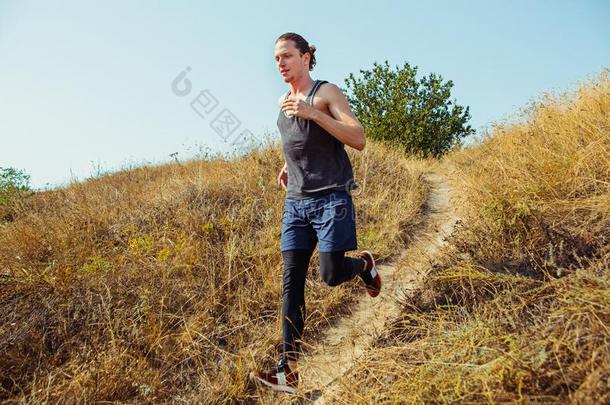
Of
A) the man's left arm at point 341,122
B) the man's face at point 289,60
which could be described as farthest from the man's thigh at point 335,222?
the man's face at point 289,60

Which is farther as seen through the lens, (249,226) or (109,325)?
(249,226)

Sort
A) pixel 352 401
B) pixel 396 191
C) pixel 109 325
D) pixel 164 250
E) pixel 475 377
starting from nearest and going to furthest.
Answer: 1. pixel 475 377
2. pixel 352 401
3. pixel 109 325
4. pixel 164 250
5. pixel 396 191

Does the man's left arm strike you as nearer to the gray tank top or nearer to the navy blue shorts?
the gray tank top

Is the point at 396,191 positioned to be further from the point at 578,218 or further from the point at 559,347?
the point at 559,347

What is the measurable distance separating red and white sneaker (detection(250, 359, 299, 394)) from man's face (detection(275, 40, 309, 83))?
1.94m

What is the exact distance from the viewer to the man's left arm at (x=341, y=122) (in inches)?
97.9

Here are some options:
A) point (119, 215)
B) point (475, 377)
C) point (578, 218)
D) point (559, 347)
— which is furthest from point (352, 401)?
point (119, 215)

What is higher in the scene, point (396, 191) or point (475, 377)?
point (396, 191)

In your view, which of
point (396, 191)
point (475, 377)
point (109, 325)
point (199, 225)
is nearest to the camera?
point (475, 377)

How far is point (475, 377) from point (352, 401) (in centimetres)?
73

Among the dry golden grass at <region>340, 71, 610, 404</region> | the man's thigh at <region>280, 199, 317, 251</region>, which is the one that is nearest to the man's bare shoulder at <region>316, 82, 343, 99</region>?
the man's thigh at <region>280, 199, 317, 251</region>

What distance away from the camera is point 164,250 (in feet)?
12.9

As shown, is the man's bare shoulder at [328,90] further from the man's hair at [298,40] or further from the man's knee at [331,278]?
the man's knee at [331,278]

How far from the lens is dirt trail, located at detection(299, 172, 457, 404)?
105 inches
